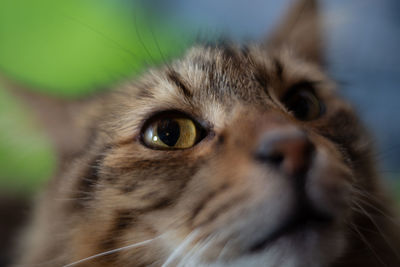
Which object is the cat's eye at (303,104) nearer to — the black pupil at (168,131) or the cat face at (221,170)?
the cat face at (221,170)

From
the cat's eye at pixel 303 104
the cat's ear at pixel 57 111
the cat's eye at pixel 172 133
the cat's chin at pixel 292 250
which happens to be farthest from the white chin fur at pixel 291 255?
the cat's ear at pixel 57 111

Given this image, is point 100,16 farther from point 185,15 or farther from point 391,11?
point 391,11

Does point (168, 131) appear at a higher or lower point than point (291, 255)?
higher

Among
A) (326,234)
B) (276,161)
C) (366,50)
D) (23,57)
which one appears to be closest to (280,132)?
(276,161)

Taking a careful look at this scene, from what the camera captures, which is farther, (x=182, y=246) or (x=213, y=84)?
(x=213, y=84)

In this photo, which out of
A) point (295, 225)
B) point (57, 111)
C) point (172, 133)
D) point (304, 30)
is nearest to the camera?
point (295, 225)

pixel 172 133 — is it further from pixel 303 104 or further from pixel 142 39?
pixel 142 39

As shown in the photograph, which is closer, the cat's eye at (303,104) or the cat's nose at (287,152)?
the cat's nose at (287,152)

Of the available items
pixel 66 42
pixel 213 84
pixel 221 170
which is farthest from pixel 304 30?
pixel 66 42

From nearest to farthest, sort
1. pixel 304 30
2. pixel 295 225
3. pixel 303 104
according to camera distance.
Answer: pixel 295 225 < pixel 303 104 < pixel 304 30
